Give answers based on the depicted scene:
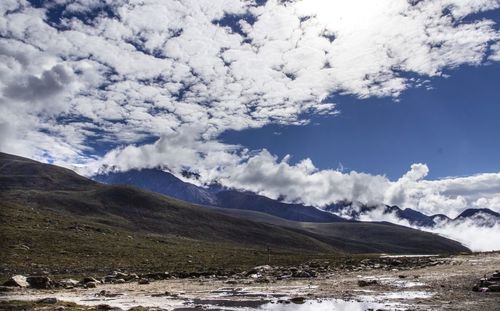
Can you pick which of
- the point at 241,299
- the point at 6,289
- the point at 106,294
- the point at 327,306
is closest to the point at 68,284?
the point at 6,289

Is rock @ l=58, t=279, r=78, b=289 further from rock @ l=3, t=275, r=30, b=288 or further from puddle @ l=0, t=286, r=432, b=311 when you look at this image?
puddle @ l=0, t=286, r=432, b=311

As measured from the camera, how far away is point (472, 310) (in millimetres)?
23906

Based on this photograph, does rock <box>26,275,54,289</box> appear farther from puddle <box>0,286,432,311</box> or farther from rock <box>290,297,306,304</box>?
rock <box>290,297,306,304</box>

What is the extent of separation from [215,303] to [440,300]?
14.3 meters

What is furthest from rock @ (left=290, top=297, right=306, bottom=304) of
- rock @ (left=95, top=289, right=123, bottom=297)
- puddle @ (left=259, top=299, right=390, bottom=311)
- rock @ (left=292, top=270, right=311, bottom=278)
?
rock @ (left=292, top=270, right=311, bottom=278)

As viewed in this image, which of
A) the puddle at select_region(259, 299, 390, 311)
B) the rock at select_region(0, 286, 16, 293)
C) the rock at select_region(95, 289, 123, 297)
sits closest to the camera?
the puddle at select_region(259, 299, 390, 311)

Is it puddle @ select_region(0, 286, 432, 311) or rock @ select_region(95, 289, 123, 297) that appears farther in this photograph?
rock @ select_region(95, 289, 123, 297)

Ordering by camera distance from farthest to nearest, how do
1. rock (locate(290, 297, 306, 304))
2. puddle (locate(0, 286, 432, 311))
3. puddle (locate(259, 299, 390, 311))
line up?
1. rock (locate(290, 297, 306, 304))
2. puddle (locate(0, 286, 432, 311))
3. puddle (locate(259, 299, 390, 311))

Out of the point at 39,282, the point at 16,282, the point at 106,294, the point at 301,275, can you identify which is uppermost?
the point at 301,275

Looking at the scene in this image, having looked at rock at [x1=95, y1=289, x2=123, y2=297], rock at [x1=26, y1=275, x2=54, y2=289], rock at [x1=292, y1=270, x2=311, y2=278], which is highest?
rock at [x1=292, y1=270, x2=311, y2=278]

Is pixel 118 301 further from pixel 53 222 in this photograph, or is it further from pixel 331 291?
pixel 53 222

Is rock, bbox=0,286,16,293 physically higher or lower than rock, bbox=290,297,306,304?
lower

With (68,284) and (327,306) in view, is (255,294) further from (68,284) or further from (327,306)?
(68,284)

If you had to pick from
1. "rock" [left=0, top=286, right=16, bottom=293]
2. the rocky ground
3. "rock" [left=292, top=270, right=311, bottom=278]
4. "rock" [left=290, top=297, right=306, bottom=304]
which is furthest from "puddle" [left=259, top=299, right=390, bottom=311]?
"rock" [left=0, top=286, right=16, bottom=293]
